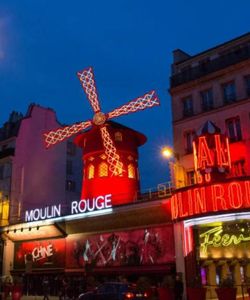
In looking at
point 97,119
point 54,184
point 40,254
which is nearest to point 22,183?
point 54,184

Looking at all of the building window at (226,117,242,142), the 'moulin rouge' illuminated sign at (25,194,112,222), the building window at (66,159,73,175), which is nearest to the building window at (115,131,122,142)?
the 'moulin rouge' illuminated sign at (25,194,112,222)

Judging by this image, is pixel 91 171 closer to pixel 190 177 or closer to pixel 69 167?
pixel 190 177

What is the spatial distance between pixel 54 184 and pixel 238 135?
14.4m

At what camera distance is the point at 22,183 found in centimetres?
2462

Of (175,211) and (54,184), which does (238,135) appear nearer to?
(175,211)

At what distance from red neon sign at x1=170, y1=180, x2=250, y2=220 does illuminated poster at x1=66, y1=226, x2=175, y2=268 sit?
2.64 metres

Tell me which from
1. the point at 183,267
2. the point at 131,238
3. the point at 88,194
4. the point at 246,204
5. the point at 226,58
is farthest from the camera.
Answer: the point at 88,194

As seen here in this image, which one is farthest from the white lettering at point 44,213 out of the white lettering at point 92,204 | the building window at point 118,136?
the building window at point 118,136

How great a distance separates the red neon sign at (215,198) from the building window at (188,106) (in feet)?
12.7

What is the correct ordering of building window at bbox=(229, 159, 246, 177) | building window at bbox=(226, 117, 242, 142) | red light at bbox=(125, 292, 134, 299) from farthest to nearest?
1. building window at bbox=(226, 117, 242, 142)
2. building window at bbox=(229, 159, 246, 177)
3. red light at bbox=(125, 292, 134, 299)

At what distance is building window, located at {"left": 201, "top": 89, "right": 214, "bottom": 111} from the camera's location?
16.8 m

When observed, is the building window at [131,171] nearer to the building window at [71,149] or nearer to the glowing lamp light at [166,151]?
the glowing lamp light at [166,151]

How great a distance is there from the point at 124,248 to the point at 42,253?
18.4 ft

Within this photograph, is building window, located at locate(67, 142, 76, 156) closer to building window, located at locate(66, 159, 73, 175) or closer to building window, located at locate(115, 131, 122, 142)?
building window, located at locate(66, 159, 73, 175)
